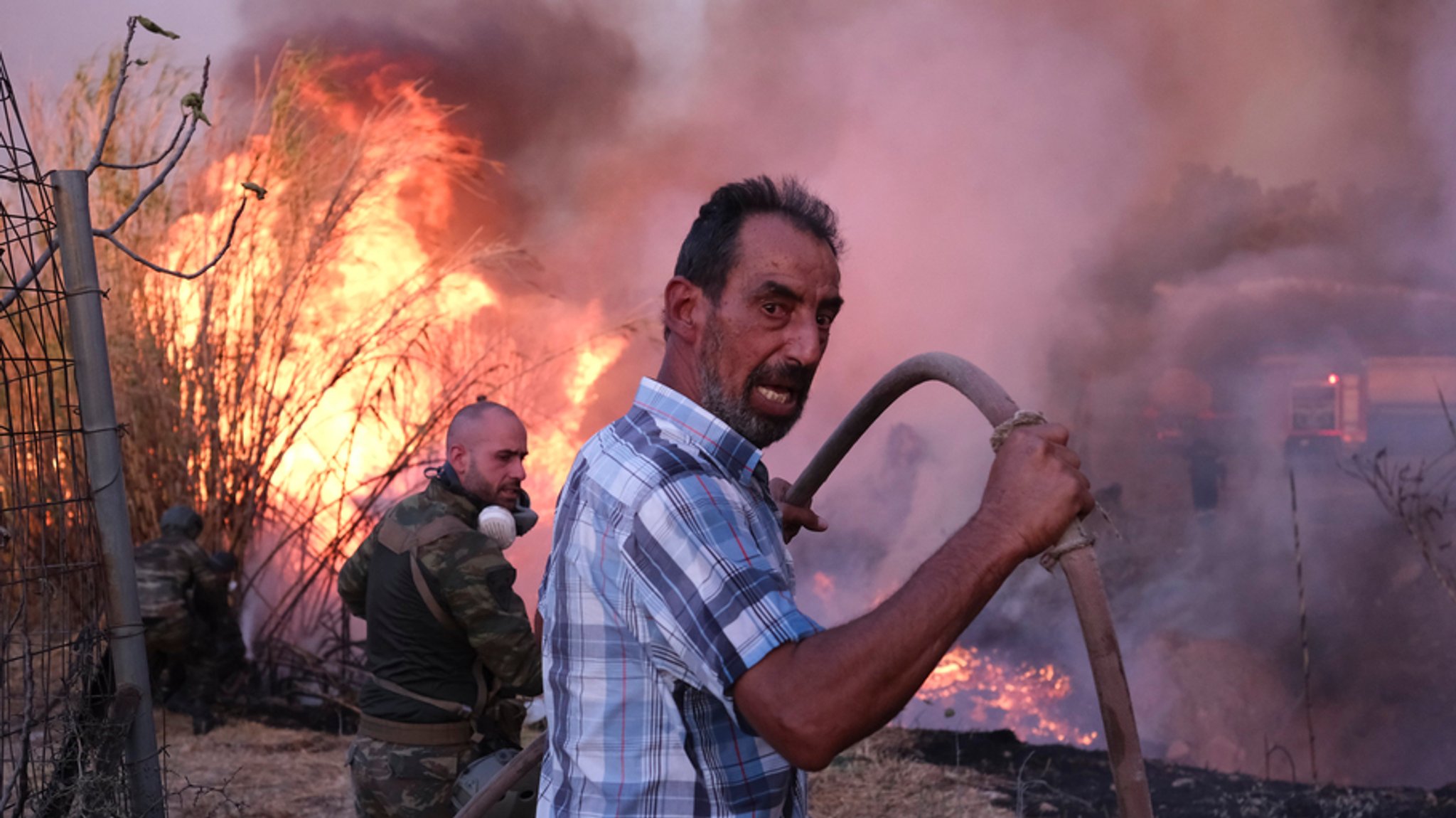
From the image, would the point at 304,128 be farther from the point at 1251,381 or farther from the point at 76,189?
the point at 1251,381

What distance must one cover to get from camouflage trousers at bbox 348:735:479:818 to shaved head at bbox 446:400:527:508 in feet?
2.88

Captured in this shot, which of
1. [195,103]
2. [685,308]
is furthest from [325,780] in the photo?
[685,308]

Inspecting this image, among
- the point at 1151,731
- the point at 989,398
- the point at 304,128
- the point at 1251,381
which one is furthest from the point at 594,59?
the point at 989,398

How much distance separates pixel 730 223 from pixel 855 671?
0.70m

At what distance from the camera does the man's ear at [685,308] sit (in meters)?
1.65

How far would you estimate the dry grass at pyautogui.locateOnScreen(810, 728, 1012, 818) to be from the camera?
5262 millimetres

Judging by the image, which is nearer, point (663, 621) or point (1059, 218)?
point (663, 621)

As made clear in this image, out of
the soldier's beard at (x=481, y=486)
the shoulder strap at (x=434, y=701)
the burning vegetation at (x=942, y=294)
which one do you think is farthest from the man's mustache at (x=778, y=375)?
the burning vegetation at (x=942, y=294)

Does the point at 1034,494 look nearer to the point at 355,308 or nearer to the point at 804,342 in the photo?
the point at 804,342

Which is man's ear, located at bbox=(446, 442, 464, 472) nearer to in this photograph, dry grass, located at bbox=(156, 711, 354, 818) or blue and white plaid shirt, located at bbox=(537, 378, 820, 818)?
dry grass, located at bbox=(156, 711, 354, 818)

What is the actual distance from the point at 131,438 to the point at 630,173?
4.45 meters

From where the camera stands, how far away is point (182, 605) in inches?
275

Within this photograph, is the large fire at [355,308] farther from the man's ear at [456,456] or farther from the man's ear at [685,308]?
the man's ear at [685,308]

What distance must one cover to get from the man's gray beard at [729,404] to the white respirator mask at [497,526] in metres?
2.34
